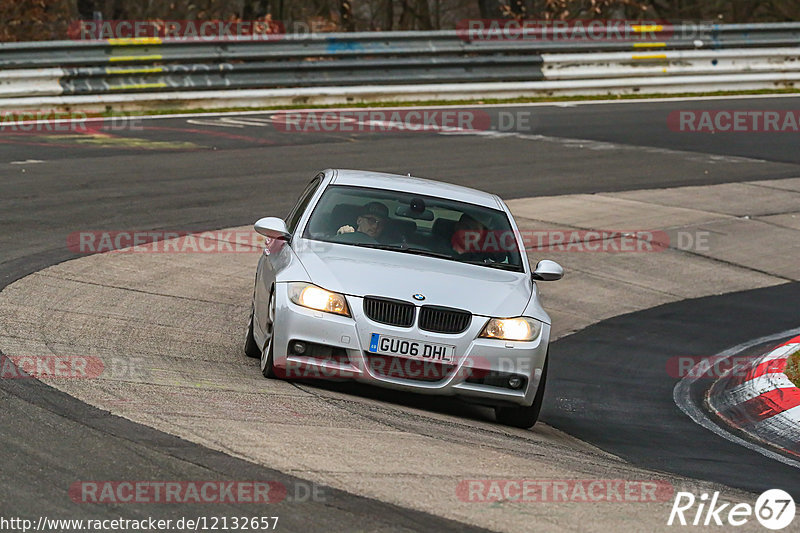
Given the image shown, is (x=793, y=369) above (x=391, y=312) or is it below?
below

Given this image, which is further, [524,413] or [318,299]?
[524,413]

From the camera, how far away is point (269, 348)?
855 cm

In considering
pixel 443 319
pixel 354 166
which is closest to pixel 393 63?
pixel 354 166

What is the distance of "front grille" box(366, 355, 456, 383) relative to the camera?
818 cm

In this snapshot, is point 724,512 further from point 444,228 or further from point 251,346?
point 251,346

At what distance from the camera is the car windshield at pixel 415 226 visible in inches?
366

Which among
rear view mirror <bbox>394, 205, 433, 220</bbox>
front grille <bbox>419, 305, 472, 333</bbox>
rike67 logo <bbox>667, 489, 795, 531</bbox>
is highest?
rear view mirror <bbox>394, 205, 433, 220</bbox>

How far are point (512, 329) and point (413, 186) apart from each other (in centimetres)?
196

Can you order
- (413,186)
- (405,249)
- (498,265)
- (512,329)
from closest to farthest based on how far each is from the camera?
1. (512,329)
2. (405,249)
3. (498,265)
4. (413,186)

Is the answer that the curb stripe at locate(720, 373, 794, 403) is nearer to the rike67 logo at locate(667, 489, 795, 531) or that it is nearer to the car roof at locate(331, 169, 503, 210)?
the car roof at locate(331, 169, 503, 210)

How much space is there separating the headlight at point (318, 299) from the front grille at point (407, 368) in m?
0.37

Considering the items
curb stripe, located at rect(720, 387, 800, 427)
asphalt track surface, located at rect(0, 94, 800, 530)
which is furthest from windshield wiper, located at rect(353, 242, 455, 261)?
curb stripe, located at rect(720, 387, 800, 427)

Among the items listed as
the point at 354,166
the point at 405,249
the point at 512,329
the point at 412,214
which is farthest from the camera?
the point at 354,166

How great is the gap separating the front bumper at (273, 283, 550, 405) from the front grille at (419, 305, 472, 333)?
53 mm
